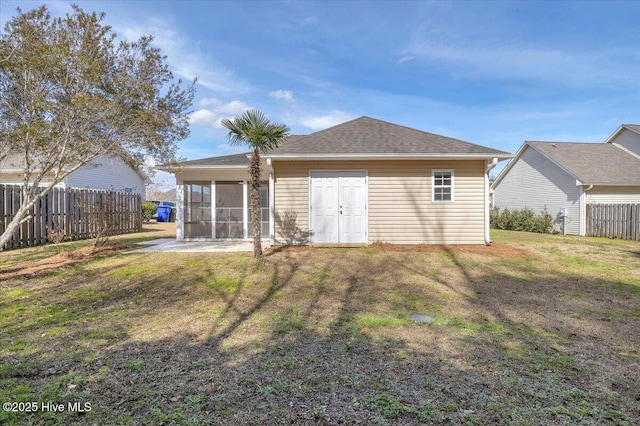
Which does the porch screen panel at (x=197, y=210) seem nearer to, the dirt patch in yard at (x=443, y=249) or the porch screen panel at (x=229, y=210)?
the porch screen panel at (x=229, y=210)

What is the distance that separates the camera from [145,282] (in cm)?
677

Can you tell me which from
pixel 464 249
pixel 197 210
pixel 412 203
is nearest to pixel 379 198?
pixel 412 203

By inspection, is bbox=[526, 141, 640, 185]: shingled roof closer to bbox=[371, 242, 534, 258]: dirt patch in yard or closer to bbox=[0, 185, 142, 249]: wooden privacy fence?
bbox=[371, 242, 534, 258]: dirt patch in yard

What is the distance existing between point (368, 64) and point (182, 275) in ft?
44.0

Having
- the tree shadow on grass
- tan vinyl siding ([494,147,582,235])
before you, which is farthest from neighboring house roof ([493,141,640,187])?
the tree shadow on grass

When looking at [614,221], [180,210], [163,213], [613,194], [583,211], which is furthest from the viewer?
[163,213]

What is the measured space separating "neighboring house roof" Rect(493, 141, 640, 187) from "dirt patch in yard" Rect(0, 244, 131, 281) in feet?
66.8

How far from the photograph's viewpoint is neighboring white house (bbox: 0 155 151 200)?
17.0m

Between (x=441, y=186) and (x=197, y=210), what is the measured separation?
28.8 ft

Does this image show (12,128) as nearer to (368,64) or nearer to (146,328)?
(146,328)

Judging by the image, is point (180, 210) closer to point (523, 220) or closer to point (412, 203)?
point (412, 203)

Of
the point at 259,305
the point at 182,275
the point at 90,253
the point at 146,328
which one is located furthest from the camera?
the point at 90,253

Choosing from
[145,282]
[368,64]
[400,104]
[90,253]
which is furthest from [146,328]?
[400,104]

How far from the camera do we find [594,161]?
18.5 metres
